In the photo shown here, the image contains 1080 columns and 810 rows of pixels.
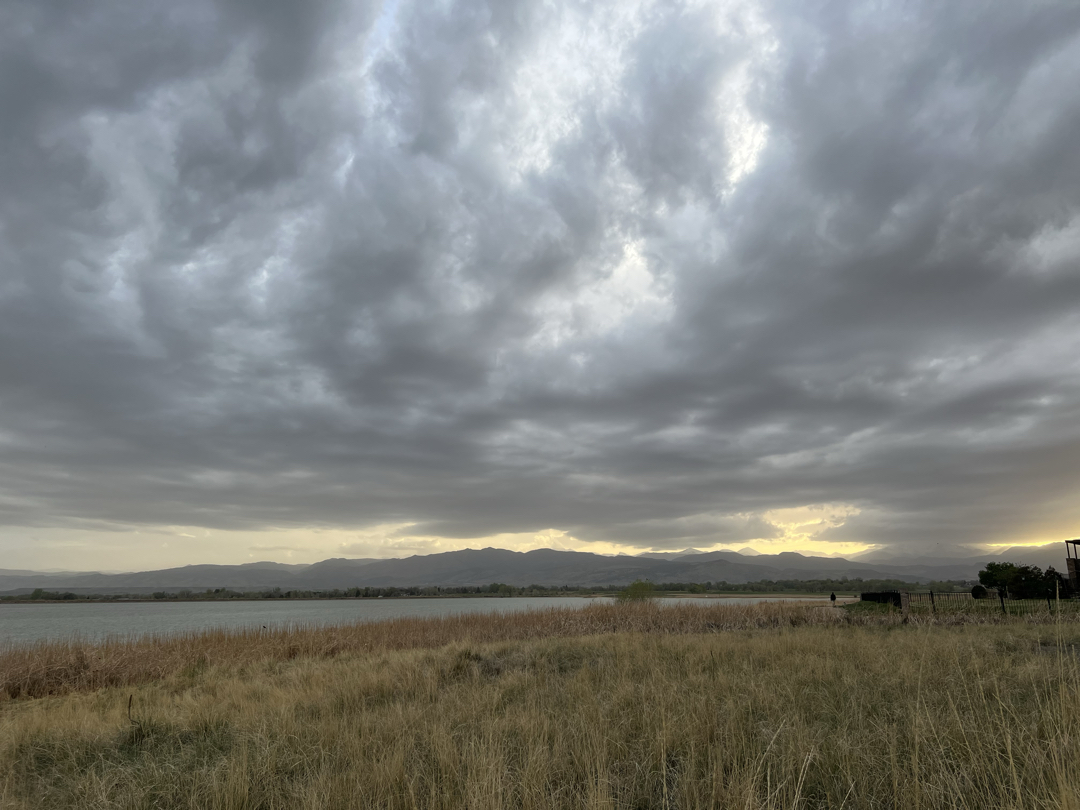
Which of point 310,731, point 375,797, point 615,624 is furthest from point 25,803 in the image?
point 615,624

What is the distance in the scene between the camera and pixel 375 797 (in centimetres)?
542

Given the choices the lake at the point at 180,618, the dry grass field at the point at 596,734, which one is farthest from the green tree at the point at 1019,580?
the dry grass field at the point at 596,734

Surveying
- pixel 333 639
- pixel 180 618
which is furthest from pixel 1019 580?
pixel 180 618

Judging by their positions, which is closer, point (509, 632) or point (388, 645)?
point (388, 645)

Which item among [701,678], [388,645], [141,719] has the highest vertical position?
[701,678]

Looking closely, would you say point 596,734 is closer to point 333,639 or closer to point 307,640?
point 307,640

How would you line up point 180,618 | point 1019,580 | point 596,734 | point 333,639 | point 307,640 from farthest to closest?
point 180,618
point 1019,580
point 333,639
point 307,640
point 596,734

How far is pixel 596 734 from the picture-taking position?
6.48m

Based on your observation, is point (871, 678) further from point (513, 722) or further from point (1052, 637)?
point (1052, 637)

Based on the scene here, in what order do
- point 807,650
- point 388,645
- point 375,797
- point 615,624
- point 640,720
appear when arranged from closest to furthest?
1. point 375,797
2. point 640,720
3. point 807,650
4. point 388,645
5. point 615,624

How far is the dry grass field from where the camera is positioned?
5.04 m

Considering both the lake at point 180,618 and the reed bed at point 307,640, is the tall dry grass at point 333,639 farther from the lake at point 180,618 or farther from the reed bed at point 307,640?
the lake at point 180,618

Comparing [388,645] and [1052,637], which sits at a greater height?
[1052,637]

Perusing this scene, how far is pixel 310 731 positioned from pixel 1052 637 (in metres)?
19.5
